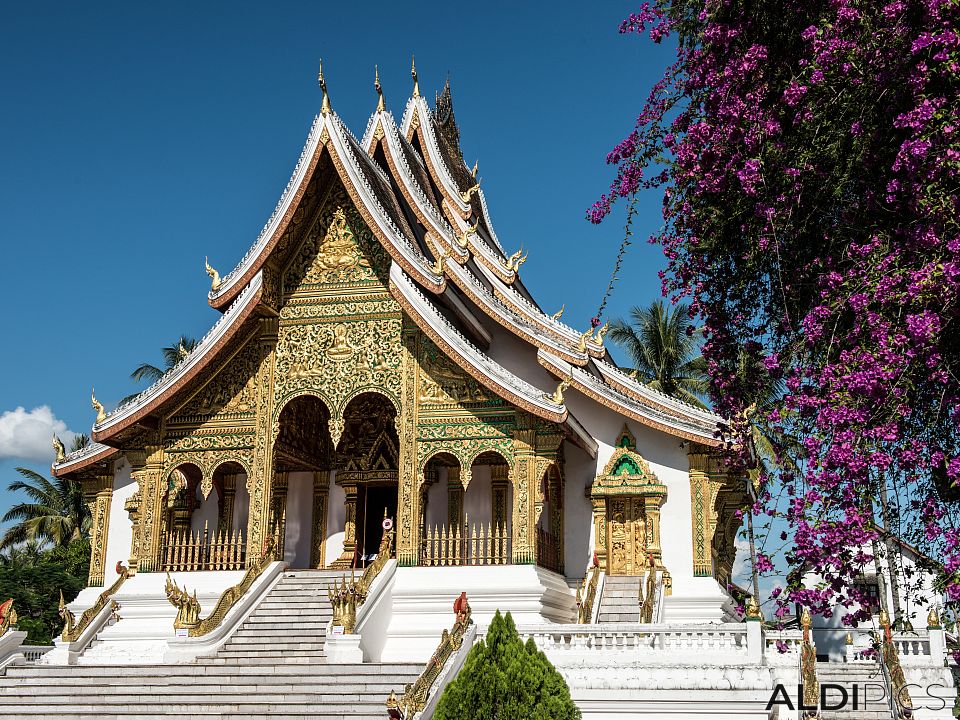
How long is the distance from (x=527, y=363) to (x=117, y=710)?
768 centimetres

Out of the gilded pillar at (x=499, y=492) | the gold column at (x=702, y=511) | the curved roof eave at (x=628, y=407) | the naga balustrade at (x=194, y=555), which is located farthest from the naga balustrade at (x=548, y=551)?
the naga balustrade at (x=194, y=555)

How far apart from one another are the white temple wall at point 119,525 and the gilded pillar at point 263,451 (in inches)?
92.5

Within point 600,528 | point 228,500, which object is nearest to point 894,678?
point 600,528

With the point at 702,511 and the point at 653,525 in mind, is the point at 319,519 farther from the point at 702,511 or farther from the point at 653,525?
the point at 702,511

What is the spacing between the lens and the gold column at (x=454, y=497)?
51.3 feet

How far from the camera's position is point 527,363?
1605 centimetres

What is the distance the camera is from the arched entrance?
16031mm

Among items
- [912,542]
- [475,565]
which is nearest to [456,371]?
[475,565]

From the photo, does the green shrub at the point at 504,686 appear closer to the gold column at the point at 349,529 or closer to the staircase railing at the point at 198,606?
the staircase railing at the point at 198,606

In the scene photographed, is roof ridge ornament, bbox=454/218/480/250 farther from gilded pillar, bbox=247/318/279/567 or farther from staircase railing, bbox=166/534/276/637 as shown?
staircase railing, bbox=166/534/276/637

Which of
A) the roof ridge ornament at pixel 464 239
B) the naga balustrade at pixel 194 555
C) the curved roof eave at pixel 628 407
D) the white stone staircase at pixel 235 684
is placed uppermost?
the roof ridge ornament at pixel 464 239

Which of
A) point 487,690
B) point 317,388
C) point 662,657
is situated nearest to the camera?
point 487,690

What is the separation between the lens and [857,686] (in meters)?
13.1

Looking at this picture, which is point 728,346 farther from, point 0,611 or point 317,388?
point 0,611
